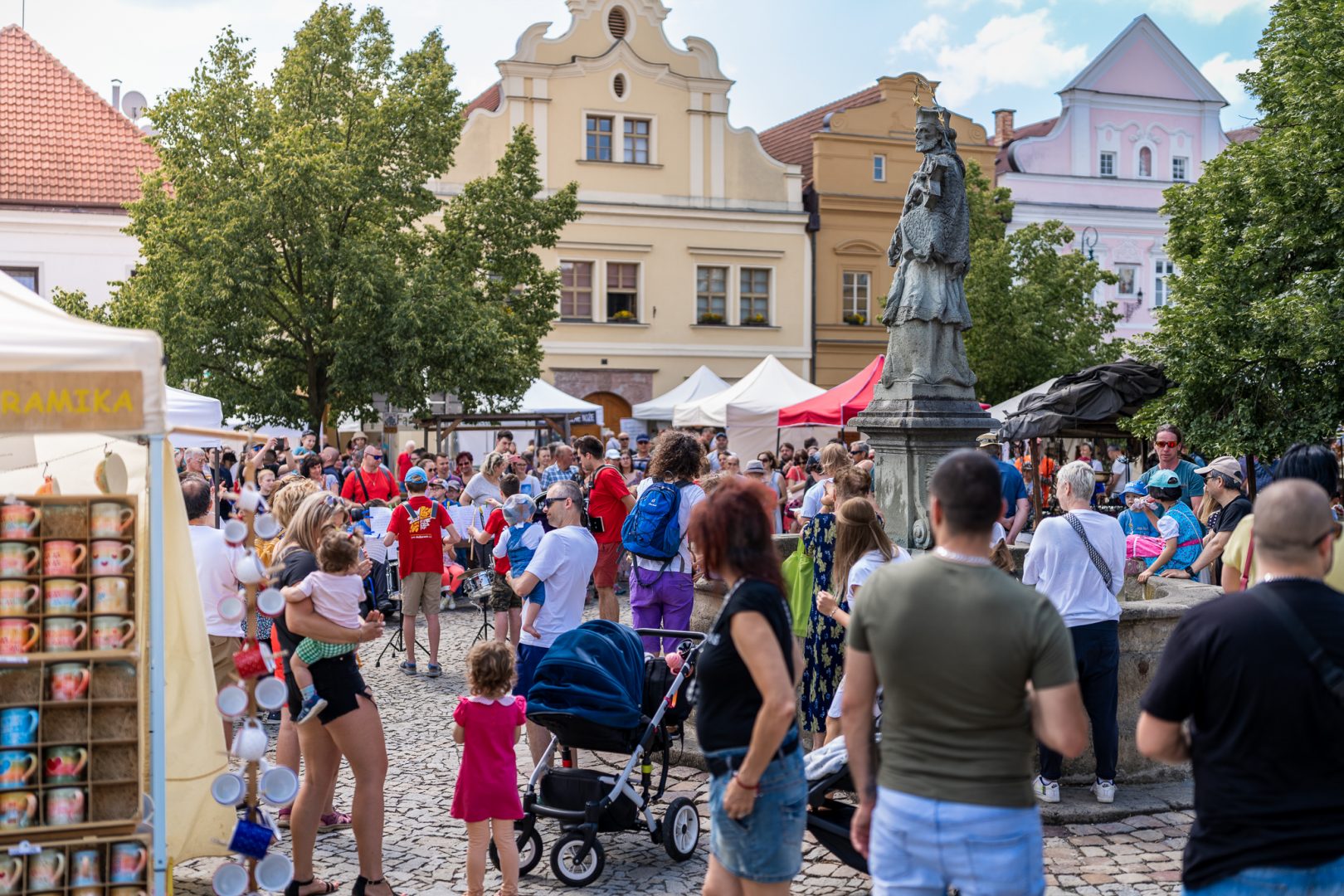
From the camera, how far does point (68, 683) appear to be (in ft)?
16.2

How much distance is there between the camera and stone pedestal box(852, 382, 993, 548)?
35.4 ft

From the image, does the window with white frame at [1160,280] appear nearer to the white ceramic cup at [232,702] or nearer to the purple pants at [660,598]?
the purple pants at [660,598]

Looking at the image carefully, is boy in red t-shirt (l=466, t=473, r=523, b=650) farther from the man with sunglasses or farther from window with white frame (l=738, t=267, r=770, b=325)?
window with white frame (l=738, t=267, r=770, b=325)

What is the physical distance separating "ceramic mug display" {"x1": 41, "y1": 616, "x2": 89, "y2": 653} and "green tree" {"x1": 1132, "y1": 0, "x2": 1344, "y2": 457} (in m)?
14.5

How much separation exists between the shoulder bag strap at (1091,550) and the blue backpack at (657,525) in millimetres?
2616

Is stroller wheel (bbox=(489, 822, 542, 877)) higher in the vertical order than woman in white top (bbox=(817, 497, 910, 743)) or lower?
lower

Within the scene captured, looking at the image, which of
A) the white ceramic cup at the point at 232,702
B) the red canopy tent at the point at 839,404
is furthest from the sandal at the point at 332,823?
the red canopy tent at the point at 839,404

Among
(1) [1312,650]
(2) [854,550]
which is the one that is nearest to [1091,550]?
(2) [854,550]

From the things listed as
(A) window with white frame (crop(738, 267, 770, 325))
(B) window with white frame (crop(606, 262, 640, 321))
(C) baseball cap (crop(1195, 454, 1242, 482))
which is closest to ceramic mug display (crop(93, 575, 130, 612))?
(C) baseball cap (crop(1195, 454, 1242, 482))

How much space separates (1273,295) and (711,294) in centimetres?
1952

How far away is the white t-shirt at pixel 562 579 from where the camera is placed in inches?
280

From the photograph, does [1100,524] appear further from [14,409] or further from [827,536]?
[14,409]

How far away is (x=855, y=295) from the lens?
36375 mm

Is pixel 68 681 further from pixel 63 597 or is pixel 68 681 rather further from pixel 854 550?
pixel 854 550
